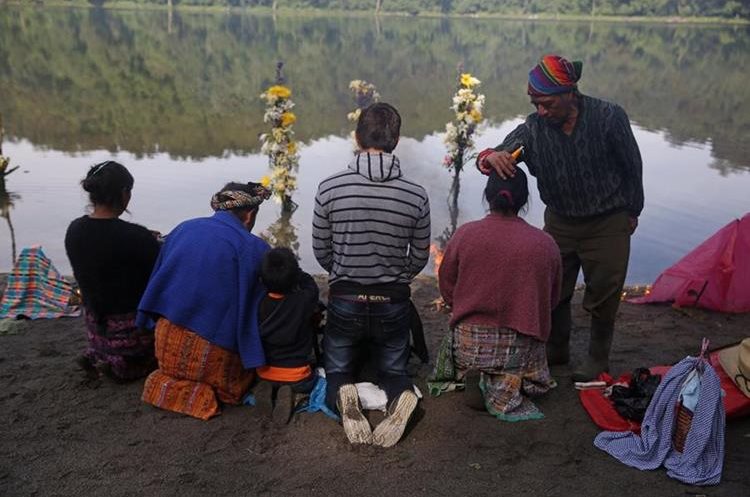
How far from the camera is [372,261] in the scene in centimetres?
360

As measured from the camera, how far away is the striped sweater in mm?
3518

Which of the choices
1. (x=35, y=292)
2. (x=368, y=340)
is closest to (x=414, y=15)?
(x=35, y=292)

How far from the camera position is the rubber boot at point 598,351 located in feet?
13.8

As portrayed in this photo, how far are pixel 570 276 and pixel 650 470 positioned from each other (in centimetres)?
141

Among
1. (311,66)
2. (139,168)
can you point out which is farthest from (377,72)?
(139,168)

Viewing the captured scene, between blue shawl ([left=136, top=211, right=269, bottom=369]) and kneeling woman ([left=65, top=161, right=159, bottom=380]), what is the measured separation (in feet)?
0.69

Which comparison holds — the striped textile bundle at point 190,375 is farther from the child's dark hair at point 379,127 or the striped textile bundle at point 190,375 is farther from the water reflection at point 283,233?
the water reflection at point 283,233

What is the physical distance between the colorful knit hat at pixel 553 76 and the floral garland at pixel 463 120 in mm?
5893

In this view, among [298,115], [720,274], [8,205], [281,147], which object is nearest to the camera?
[720,274]

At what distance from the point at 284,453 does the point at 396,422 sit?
1.94 feet

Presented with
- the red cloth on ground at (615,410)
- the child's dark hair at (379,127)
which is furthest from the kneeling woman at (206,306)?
the red cloth on ground at (615,410)

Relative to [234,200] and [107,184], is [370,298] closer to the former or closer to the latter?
[234,200]

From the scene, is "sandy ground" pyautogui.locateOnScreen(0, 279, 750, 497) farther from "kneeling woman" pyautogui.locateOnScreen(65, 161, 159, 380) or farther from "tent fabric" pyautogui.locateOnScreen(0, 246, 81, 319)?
"tent fabric" pyautogui.locateOnScreen(0, 246, 81, 319)

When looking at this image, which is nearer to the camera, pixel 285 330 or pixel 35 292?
pixel 285 330
